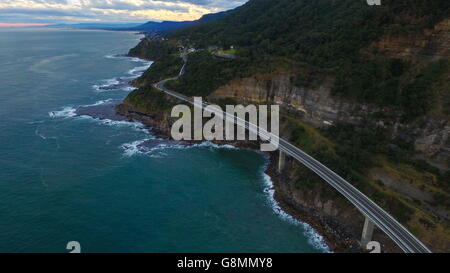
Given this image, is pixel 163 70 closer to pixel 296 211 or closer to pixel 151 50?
pixel 296 211

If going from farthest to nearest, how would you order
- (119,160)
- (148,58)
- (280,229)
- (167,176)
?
1. (148,58)
2. (119,160)
3. (167,176)
4. (280,229)

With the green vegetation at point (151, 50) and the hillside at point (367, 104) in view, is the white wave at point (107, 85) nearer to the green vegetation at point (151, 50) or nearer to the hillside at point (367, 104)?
the hillside at point (367, 104)

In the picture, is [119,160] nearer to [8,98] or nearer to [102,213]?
[102,213]

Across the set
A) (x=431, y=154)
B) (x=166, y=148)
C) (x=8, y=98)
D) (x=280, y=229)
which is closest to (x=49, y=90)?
(x=8, y=98)

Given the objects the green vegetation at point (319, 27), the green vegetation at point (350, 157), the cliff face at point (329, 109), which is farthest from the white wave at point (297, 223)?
the green vegetation at point (319, 27)

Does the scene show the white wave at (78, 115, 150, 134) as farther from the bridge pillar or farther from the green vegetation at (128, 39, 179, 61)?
the green vegetation at (128, 39, 179, 61)

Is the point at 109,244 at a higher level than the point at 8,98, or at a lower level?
lower
